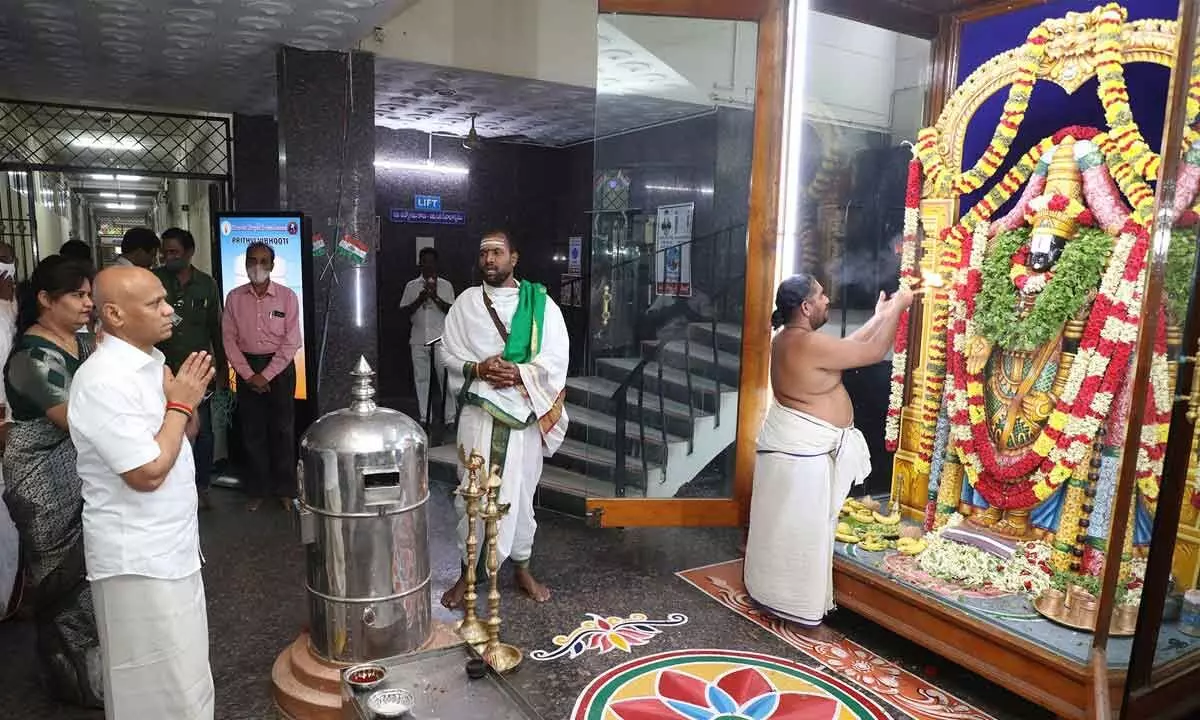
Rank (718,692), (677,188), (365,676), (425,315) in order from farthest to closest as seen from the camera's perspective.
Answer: (425,315)
(677,188)
(718,692)
(365,676)

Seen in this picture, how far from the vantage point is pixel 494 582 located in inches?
126

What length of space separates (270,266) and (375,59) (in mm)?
1934

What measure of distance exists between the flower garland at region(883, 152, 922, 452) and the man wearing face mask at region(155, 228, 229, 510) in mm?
4347

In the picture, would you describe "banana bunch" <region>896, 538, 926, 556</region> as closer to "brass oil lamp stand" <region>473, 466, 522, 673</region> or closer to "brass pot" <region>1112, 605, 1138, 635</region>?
"brass pot" <region>1112, 605, 1138, 635</region>

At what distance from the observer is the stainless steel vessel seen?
2.84 metres

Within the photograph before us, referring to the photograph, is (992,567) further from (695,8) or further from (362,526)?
(695,8)

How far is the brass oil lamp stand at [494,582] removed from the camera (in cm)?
316

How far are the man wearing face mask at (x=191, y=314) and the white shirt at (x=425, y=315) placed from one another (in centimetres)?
265

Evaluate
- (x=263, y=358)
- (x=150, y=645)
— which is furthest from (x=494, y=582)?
(x=263, y=358)

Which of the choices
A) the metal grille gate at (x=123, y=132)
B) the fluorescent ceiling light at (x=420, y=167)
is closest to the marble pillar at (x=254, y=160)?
the metal grille gate at (x=123, y=132)

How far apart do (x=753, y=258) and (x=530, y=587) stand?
2.16m

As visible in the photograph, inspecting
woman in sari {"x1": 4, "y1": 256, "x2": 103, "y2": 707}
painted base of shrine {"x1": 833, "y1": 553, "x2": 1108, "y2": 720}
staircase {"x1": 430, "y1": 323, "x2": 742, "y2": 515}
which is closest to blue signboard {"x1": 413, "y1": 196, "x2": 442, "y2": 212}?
staircase {"x1": 430, "y1": 323, "x2": 742, "y2": 515}

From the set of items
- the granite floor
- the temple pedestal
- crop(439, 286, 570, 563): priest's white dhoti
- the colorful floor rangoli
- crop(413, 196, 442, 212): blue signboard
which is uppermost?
crop(413, 196, 442, 212): blue signboard

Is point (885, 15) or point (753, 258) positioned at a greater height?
point (885, 15)
